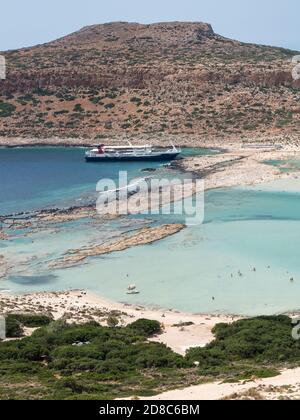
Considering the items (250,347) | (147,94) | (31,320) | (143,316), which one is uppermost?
(147,94)

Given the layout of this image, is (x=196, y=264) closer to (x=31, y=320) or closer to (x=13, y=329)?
(x=31, y=320)

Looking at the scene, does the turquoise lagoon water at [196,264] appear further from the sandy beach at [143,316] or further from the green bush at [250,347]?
the green bush at [250,347]

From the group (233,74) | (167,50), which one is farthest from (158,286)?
(167,50)

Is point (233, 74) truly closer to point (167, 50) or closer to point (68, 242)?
point (167, 50)

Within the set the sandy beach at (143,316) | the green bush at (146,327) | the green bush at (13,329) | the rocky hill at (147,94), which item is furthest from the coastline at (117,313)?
the rocky hill at (147,94)

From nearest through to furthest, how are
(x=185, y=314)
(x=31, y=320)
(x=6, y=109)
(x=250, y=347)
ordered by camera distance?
(x=250, y=347) → (x=31, y=320) → (x=185, y=314) → (x=6, y=109)

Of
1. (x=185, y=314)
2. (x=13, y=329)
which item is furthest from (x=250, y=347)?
(x=13, y=329)

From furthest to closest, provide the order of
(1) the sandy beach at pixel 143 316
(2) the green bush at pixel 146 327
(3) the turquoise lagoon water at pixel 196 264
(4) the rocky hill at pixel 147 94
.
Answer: (4) the rocky hill at pixel 147 94, (3) the turquoise lagoon water at pixel 196 264, (2) the green bush at pixel 146 327, (1) the sandy beach at pixel 143 316
